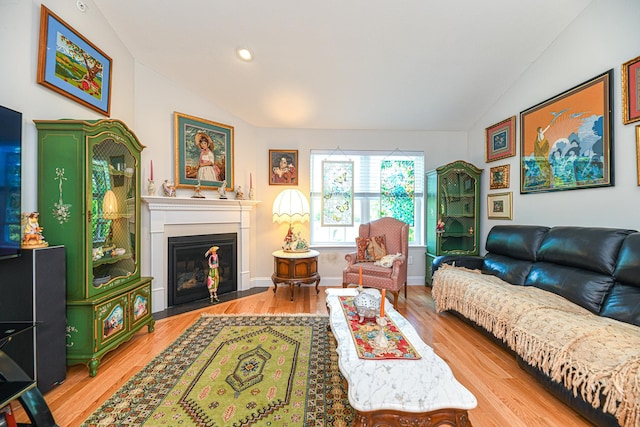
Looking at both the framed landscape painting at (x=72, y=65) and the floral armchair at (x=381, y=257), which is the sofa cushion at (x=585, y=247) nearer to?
the floral armchair at (x=381, y=257)

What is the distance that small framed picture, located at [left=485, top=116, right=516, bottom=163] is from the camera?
11.4 feet

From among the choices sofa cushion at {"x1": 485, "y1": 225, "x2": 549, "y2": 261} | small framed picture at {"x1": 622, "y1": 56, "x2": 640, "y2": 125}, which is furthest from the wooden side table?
small framed picture at {"x1": 622, "y1": 56, "x2": 640, "y2": 125}

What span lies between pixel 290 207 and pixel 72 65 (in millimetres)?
2635

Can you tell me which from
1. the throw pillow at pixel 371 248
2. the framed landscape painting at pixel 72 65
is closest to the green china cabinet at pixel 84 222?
the framed landscape painting at pixel 72 65

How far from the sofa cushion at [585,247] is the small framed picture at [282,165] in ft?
10.9

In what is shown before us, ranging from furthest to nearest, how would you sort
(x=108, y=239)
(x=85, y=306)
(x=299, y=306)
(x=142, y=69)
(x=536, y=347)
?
(x=299, y=306) → (x=142, y=69) → (x=108, y=239) → (x=85, y=306) → (x=536, y=347)

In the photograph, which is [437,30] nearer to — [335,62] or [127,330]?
[335,62]

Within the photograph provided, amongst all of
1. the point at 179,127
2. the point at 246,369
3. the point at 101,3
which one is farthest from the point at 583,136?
the point at 101,3

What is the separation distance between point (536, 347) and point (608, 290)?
0.80m

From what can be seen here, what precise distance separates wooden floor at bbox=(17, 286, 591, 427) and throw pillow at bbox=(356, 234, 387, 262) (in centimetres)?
79

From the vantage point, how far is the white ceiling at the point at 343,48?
2.47m

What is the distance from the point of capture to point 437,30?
266 centimetres

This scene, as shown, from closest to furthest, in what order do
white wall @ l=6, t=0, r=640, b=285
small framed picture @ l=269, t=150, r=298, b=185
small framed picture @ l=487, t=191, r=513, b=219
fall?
white wall @ l=6, t=0, r=640, b=285
small framed picture @ l=487, t=191, r=513, b=219
small framed picture @ l=269, t=150, r=298, b=185

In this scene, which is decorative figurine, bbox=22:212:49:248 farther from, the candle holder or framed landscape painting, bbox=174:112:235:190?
the candle holder
